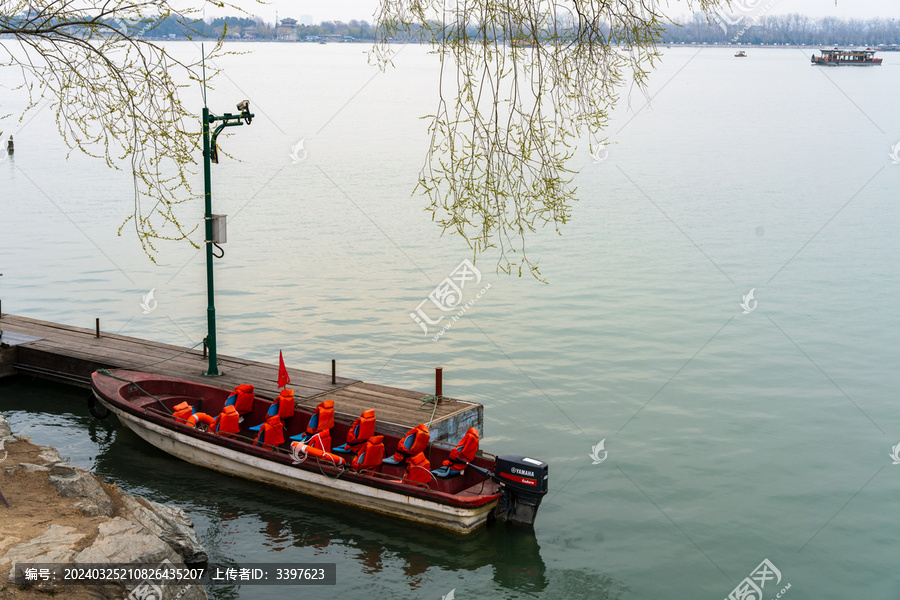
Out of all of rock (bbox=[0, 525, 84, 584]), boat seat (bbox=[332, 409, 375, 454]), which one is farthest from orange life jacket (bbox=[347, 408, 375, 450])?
rock (bbox=[0, 525, 84, 584])

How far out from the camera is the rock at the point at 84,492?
9.82 meters

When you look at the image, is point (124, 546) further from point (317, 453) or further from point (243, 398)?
point (243, 398)

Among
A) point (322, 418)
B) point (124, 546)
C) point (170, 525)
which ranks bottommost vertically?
point (170, 525)

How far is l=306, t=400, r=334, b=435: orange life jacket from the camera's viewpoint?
1384cm

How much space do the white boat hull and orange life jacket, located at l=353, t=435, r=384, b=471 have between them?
0.32 m

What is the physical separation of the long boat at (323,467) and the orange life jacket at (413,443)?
0.24 m

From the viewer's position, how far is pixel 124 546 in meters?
9.02

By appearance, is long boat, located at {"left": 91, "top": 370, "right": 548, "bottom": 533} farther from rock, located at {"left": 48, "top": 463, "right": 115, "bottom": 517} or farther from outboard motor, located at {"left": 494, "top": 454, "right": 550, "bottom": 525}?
rock, located at {"left": 48, "top": 463, "right": 115, "bottom": 517}

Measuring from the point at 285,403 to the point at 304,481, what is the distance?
1537 millimetres

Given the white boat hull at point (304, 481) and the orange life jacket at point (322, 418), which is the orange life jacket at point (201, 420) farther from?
the orange life jacket at point (322, 418)
